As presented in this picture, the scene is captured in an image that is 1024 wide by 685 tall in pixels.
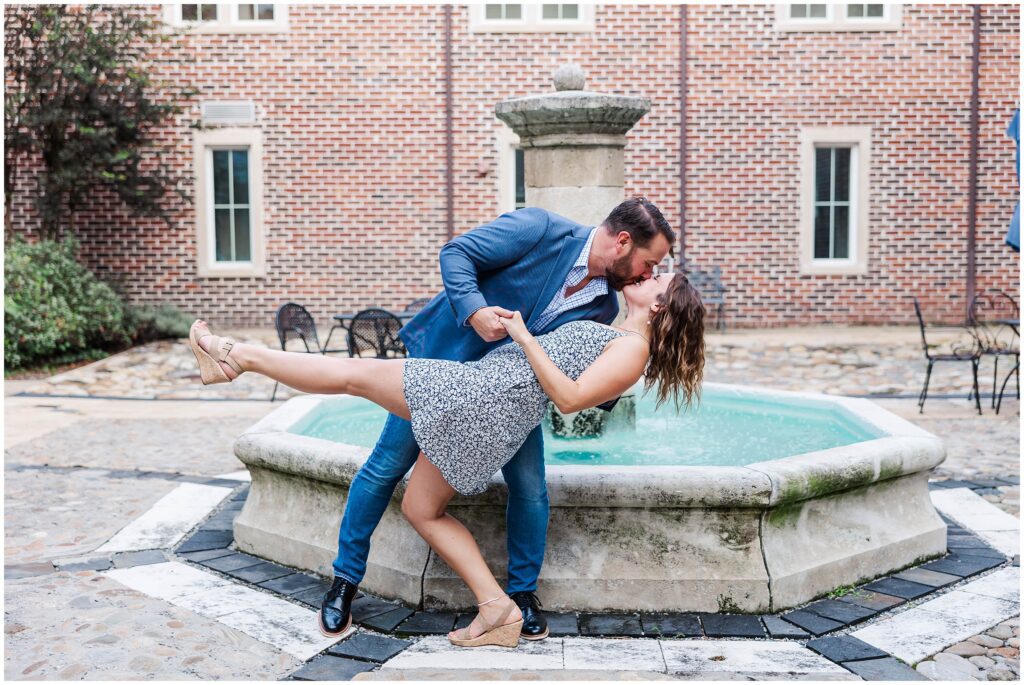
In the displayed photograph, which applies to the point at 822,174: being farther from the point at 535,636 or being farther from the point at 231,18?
the point at 535,636

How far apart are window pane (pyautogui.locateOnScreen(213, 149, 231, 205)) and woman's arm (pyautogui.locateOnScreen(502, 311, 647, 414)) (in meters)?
11.4

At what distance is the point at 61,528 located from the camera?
17.2ft

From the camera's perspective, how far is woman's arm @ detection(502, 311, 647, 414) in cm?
342

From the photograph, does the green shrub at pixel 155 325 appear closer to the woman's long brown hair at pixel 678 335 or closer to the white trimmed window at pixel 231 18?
the white trimmed window at pixel 231 18

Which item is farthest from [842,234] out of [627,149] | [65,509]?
[65,509]

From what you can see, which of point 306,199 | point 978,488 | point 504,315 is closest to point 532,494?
point 504,315

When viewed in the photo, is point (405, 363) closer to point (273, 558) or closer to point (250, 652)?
point (250, 652)

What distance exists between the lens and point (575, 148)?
222 inches

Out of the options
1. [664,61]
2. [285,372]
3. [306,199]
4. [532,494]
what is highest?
[664,61]

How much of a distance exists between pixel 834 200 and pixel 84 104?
9.36 metres

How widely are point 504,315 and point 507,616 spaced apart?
101 centimetres

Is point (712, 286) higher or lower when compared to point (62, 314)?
higher

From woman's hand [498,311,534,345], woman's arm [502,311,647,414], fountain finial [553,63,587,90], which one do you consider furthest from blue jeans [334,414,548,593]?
fountain finial [553,63,587,90]

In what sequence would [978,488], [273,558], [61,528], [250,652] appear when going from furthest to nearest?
[978,488]
[61,528]
[273,558]
[250,652]
